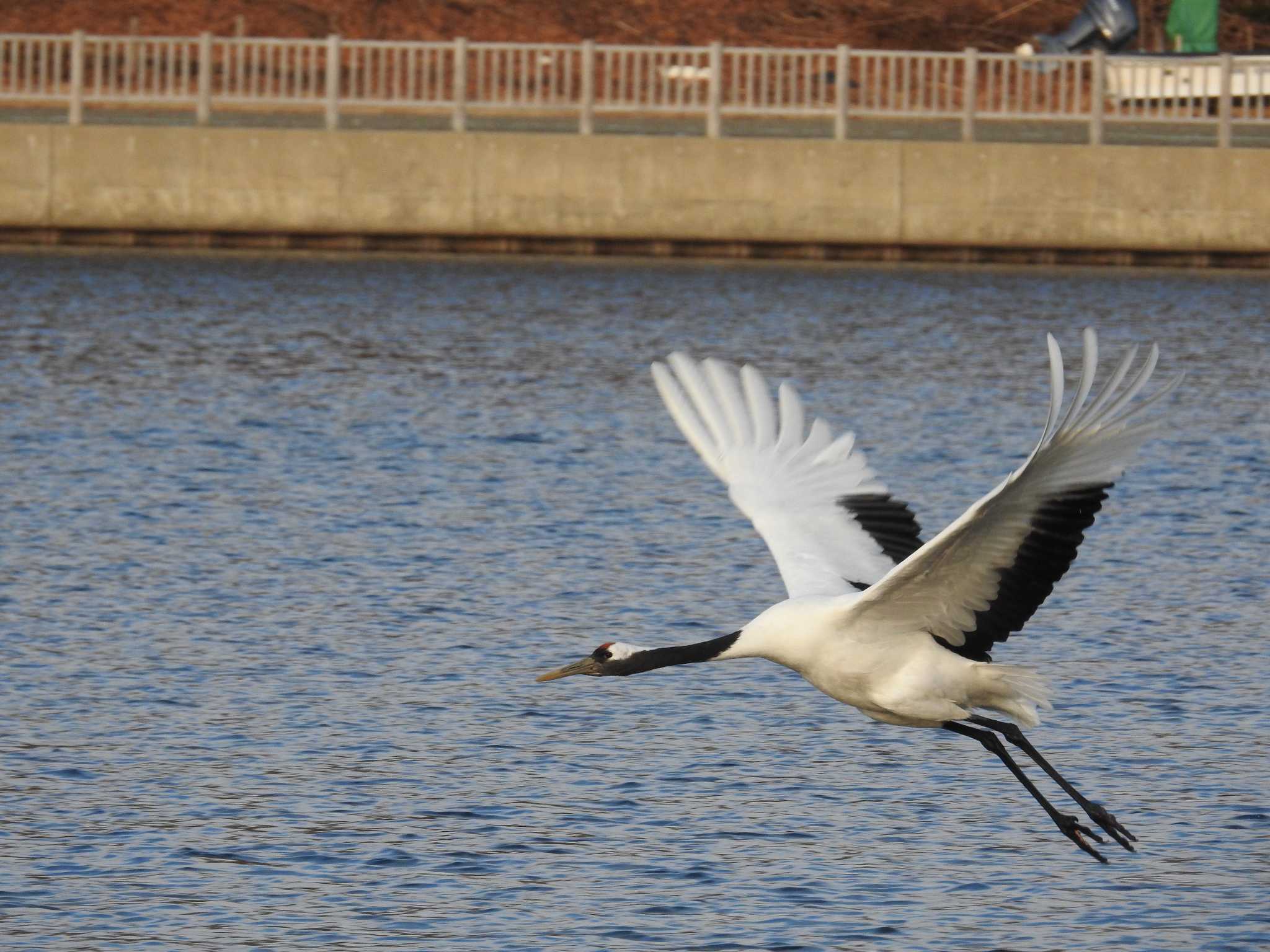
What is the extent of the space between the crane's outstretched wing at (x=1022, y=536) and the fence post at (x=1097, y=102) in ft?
66.0

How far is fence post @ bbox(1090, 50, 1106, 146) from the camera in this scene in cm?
2731

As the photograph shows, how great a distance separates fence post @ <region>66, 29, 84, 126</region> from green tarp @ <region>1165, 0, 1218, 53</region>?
52.2 feet

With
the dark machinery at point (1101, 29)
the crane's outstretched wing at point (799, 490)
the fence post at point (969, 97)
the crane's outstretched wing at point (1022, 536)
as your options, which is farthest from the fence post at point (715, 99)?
the crane's outstretched wing at point (1022, 536)

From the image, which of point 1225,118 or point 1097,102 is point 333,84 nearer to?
point 1097,102

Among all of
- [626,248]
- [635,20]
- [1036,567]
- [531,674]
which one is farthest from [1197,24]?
[1036,567]

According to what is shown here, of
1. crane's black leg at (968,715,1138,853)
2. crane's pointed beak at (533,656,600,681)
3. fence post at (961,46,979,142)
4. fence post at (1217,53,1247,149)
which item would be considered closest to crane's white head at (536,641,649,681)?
crane's pointed beak at (533,656,600,681)

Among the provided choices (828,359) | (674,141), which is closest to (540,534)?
(828,359)

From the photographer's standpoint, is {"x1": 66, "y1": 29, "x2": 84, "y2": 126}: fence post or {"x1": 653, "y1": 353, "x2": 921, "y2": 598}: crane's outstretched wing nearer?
{"x1": 653, "y1": 353, "x2": 921, "y2": 598}: crane's outstretched wing

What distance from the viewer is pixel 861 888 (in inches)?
307

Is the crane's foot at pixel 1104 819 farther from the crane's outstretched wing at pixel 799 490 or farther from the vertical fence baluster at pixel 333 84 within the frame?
the vertical fence baluster at pixel 333 84

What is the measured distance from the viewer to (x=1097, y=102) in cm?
2745

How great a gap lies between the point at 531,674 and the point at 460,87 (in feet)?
58.1

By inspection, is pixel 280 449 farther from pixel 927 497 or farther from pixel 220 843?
pixel 220 843

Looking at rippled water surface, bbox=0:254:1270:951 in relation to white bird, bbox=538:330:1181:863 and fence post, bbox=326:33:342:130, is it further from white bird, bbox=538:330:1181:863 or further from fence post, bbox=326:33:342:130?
fence post, bbox=326:33:342:130
